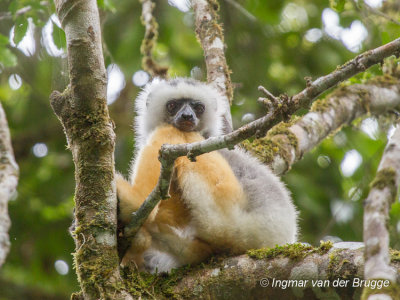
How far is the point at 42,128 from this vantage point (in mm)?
10297

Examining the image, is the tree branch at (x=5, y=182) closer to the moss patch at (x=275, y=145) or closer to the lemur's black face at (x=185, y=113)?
the lemur's black face at (x=185, y=113)

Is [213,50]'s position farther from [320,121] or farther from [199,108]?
[320,121]

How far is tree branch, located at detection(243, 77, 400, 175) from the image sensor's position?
5.90 meters

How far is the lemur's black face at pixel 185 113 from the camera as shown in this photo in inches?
211

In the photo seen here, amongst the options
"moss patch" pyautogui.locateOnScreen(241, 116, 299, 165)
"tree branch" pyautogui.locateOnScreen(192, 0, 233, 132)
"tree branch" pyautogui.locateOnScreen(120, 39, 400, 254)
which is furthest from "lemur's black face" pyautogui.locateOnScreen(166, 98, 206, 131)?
"tree branch" pyautogui.locateOnScreen(120, 39, 400, 254)

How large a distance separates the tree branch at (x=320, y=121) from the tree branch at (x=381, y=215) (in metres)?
3.27

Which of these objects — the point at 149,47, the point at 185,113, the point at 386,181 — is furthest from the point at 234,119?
the point at 386,181

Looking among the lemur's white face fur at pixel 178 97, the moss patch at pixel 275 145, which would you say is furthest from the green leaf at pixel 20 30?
the moss patch at pixel 275 145

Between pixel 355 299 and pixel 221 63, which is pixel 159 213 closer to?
pixel 355 299

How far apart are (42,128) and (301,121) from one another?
628 centimetres

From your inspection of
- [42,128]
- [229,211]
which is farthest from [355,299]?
[42,128]

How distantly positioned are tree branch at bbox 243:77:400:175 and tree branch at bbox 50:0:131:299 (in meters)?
2.54

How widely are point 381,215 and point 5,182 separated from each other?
3672 mm

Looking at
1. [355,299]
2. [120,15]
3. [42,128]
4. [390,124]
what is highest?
[120,15]
